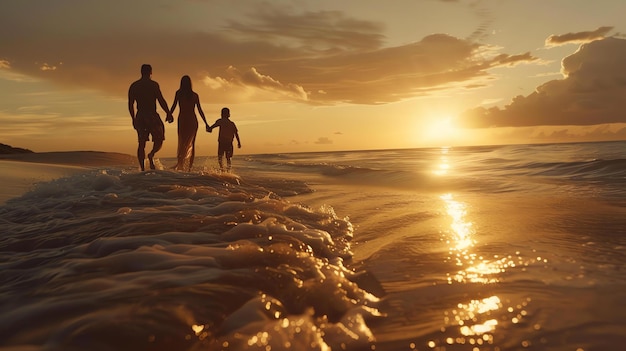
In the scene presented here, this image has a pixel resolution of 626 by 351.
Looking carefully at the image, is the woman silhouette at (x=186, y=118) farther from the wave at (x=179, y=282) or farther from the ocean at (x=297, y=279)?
the wave at (x=179, y=282)

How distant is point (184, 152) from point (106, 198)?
593cm

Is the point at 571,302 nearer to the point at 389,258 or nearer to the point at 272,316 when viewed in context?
the point at 389,258

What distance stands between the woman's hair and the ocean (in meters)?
5.57

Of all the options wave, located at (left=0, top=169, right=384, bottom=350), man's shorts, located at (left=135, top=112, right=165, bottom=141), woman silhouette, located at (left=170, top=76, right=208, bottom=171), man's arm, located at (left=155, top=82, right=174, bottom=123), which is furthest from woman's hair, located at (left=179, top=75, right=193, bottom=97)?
wave, located at (left=0, top=169, right=384, bottom=350)

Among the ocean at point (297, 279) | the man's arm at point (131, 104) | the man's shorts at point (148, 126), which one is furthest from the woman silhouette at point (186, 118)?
the ocean at point (297, 279)

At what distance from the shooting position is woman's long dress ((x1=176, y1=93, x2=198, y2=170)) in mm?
11000

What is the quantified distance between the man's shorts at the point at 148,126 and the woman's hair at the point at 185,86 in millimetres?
1160

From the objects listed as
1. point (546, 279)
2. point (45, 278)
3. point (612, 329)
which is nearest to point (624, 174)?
point (546, 279)

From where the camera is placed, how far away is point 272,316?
2.38 meters

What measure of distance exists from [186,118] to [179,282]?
9120 mm

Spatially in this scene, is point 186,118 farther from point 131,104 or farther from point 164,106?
point 131,104

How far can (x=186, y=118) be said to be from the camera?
11148 mm

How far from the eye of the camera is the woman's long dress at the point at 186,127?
1100 centimetres

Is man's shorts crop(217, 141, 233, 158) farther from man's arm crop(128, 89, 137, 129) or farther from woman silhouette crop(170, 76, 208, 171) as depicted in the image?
man's arm crop(128, 89, 137, 129)
